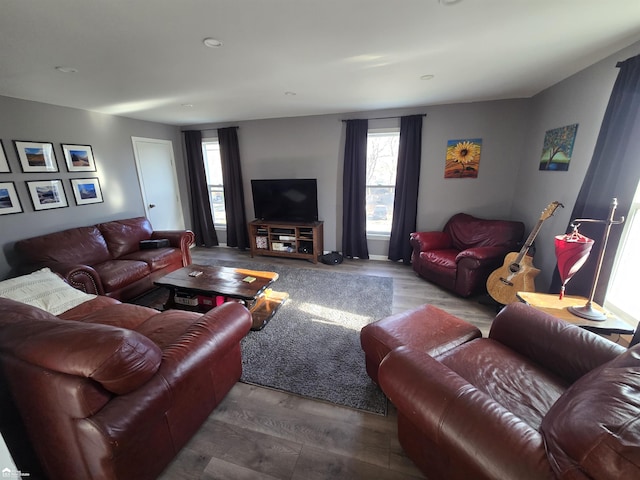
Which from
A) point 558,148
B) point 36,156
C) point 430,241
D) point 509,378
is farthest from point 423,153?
point 36,156

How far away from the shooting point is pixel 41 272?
220 cm

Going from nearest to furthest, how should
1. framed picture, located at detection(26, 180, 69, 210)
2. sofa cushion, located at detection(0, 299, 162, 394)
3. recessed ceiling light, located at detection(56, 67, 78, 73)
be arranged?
sofa cushion, located at detection(0, 299, 162, 394), recessed ceiling light, located at detection(56, 67, 78, 73), framed picture, located at detection(26, 180, 69, 210)

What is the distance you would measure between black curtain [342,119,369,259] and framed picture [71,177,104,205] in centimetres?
359

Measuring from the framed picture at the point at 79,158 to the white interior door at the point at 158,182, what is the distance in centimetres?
65

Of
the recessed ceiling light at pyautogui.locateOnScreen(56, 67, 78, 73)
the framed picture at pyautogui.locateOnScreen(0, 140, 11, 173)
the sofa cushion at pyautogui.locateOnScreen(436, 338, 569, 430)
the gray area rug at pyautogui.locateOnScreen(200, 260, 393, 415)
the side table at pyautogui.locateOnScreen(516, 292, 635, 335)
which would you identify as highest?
the recessed ceiling light at pyautogui.locateOnScreen(56, 67, 78, 73)

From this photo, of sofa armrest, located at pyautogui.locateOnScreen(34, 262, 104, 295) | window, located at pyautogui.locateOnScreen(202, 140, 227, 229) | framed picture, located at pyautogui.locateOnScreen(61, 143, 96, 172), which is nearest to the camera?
sofa armrest, located at pyautogui.locateOnScreen(34, 262, 104, 295)

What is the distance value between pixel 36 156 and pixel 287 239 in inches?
126

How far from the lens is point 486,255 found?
283 cm

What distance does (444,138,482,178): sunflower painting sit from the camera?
353cm

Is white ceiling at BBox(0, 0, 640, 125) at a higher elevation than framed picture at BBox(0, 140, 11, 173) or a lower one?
higher

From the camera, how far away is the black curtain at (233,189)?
14.7ft

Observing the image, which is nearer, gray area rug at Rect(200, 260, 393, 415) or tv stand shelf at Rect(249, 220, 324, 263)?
gray area rug at Rect(200, 260, 393, 415)

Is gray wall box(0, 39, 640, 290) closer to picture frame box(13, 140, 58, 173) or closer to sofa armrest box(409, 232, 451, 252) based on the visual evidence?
picture frame box(13, 140, 58, 173)

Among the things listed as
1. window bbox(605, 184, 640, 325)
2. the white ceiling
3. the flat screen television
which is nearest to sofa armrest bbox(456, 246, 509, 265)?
window bbox(605, 184, 640, 325)
